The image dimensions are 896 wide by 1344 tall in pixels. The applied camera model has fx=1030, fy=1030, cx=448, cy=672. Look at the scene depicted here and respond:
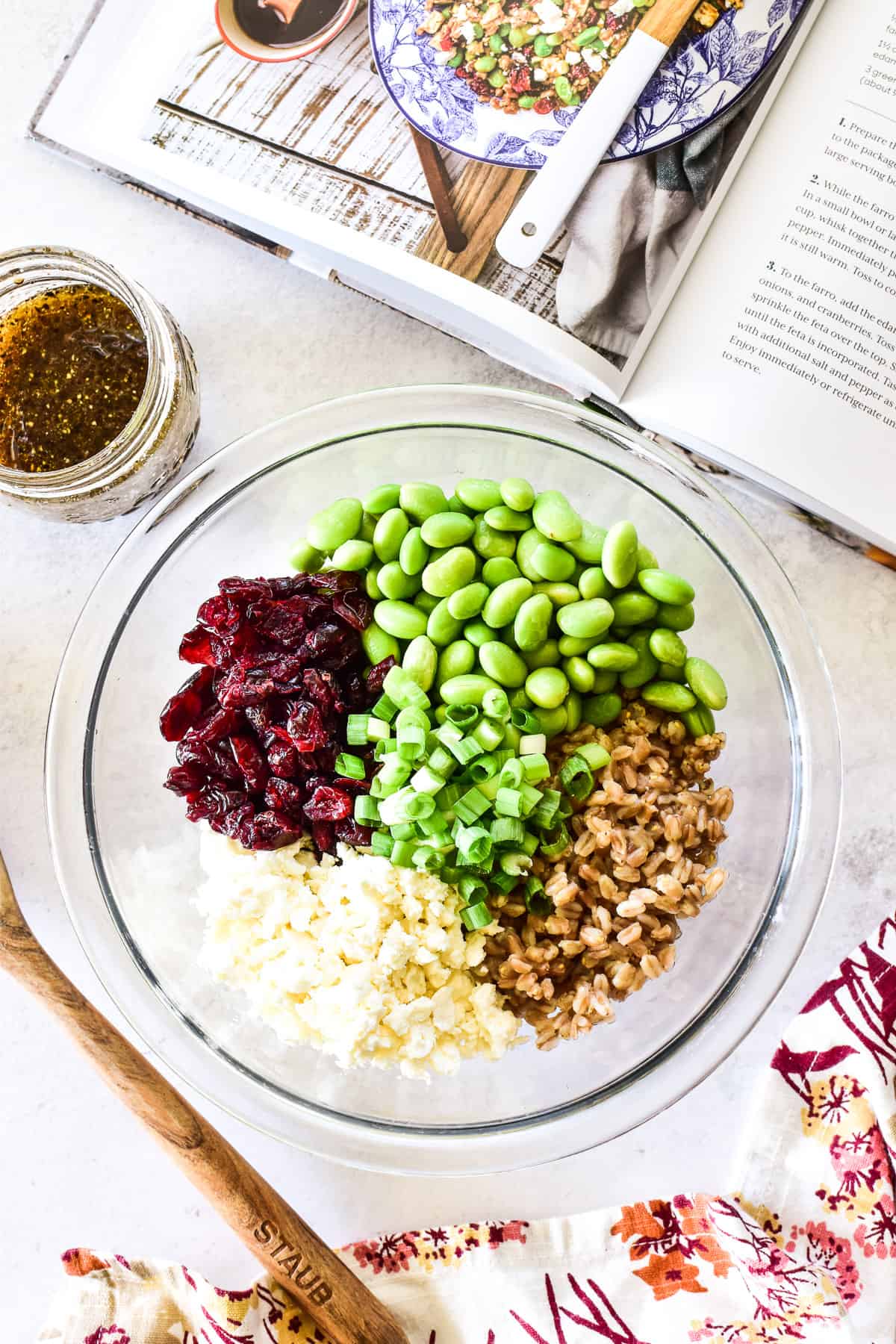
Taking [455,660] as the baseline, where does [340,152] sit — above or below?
above

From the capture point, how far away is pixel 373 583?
4.26 feet

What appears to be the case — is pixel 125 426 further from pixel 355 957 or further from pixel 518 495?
pixel 355 957

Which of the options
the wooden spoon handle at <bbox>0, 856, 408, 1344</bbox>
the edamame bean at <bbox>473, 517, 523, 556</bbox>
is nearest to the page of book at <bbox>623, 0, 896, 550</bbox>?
the edamame bean at <bbox>473, 517, 523, 556</bbox>

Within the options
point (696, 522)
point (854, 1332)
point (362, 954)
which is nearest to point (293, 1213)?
point (362, 954)

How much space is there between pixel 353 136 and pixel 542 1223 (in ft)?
5.15

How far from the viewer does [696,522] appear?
140cm

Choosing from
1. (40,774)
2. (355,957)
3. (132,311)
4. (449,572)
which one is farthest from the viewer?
(40,774)

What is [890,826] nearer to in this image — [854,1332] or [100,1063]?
[854,1332]

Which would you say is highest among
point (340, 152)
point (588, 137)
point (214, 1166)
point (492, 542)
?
point (588, 137)

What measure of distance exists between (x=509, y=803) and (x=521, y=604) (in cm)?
25

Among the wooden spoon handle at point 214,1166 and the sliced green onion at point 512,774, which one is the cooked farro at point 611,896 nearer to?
the sliced green onion at point 512,774

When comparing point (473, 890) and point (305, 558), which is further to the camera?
point (305, 558)

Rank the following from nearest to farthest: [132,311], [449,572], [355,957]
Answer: [355,957] < [449,572] < [132,311]

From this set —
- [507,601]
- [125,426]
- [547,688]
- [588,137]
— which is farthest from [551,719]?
[588,137]
